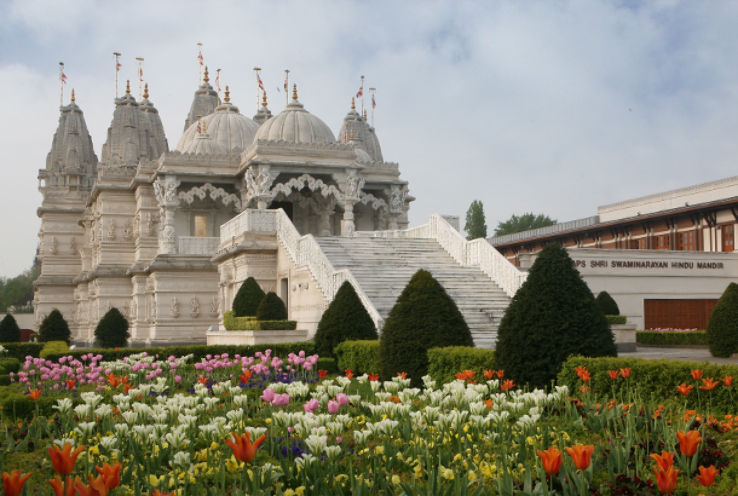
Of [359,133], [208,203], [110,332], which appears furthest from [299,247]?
[359,133]

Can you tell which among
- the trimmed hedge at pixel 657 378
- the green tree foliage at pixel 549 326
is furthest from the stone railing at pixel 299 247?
the trimmed hedge at pixel 657 378

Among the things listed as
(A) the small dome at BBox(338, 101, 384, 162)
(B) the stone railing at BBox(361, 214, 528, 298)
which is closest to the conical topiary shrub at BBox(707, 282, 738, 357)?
(B) the stone railing at BBox(361, 214, 528, 298)

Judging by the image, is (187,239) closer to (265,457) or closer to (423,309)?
(423,309)

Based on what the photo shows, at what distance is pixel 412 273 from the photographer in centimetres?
2478

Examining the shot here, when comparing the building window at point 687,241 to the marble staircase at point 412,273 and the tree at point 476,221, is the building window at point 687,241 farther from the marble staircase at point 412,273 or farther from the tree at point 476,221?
the tree at point 476,221

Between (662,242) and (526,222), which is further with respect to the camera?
(526,222)

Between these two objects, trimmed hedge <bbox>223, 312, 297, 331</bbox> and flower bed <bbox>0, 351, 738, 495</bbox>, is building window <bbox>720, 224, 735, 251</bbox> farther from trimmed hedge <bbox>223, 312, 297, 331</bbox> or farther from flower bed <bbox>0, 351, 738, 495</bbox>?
flower bed <bbox>0, 351, 738, 495</bbox>

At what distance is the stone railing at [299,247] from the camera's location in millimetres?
21938

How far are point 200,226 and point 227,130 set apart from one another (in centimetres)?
678

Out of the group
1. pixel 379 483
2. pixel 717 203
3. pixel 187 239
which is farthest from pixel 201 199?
pixel 379 483

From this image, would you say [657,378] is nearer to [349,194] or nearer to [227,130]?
[349,194]

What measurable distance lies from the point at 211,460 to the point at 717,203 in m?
33.4

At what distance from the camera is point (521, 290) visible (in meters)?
12.5

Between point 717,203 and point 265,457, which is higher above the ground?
point 717,203
